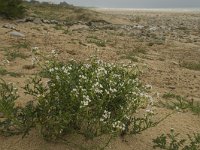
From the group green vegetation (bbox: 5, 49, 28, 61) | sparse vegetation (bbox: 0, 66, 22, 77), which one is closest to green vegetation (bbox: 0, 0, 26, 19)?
green vegetation (bbox: 5, 49, 28, 61)

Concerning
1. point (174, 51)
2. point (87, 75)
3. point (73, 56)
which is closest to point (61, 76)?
point (87, 75)

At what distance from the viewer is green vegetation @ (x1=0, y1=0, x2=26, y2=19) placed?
1591 centimetres

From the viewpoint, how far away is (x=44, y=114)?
17.8 feet

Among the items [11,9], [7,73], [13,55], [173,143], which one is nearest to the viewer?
[173,143]

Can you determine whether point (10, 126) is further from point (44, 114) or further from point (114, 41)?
point (114, 41)

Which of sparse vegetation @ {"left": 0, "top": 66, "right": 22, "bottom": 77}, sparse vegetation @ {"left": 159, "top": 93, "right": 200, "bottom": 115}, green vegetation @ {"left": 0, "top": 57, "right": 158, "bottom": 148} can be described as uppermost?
green vegetation @ {"left": 0, "top": 57, "right": 158, "bottom": 148}

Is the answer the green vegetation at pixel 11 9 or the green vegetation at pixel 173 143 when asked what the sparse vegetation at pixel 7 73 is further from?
the green vegetation at pixel 11 9

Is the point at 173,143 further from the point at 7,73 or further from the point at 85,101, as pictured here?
the point at 7,73

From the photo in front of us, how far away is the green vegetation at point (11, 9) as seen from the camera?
1591cm

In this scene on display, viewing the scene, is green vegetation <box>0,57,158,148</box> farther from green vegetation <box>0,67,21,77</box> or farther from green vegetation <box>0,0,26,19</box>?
green vegetation <box>0,0,26,19</box>

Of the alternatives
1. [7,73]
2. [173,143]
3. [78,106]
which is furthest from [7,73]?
[173,143]

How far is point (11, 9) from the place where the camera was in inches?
641

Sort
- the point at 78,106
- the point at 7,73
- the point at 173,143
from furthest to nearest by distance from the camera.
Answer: the point at 7,73 < the point at 173,143 < the point at 78,106

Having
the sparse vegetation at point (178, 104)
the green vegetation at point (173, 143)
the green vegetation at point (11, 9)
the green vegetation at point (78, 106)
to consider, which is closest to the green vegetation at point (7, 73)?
the green vegetation at point (78, 106)
